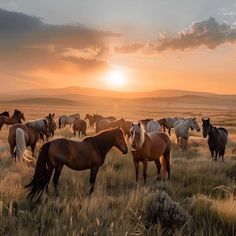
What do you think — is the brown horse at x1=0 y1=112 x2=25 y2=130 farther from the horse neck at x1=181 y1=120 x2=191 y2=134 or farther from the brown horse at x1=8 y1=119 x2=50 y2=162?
the horse neck at x1=181 y1=120 x2=191 y2=134

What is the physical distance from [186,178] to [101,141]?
13.0 ft

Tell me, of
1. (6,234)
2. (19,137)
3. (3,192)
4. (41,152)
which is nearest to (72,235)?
(6,234)

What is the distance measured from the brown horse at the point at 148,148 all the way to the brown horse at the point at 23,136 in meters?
3.48

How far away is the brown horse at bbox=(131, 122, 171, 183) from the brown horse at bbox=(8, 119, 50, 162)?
348 cm

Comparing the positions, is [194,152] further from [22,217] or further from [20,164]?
[22,217]

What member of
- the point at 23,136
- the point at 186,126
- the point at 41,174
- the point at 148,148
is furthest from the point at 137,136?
the point at 186,126

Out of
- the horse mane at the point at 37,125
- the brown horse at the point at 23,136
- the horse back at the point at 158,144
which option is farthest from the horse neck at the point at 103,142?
the horse mane at the point at 37,125

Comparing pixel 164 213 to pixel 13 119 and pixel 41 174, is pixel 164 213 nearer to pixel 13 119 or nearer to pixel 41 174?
pixel 41 174

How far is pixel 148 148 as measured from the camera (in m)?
11.5

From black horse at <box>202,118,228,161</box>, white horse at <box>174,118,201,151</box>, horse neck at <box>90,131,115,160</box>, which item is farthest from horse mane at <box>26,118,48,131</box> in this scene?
white horse at <box>174,118,201,151</box>

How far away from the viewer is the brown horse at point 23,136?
13.4m

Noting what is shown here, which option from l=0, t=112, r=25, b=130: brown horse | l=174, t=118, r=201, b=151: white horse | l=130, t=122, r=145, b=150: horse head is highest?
l=130, t=122, r=145, b=150: horse head

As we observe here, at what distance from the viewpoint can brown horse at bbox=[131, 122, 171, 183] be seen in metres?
10.8

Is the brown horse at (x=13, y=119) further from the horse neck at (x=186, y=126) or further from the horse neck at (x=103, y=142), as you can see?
the horse neck at (x=103, y=142)
